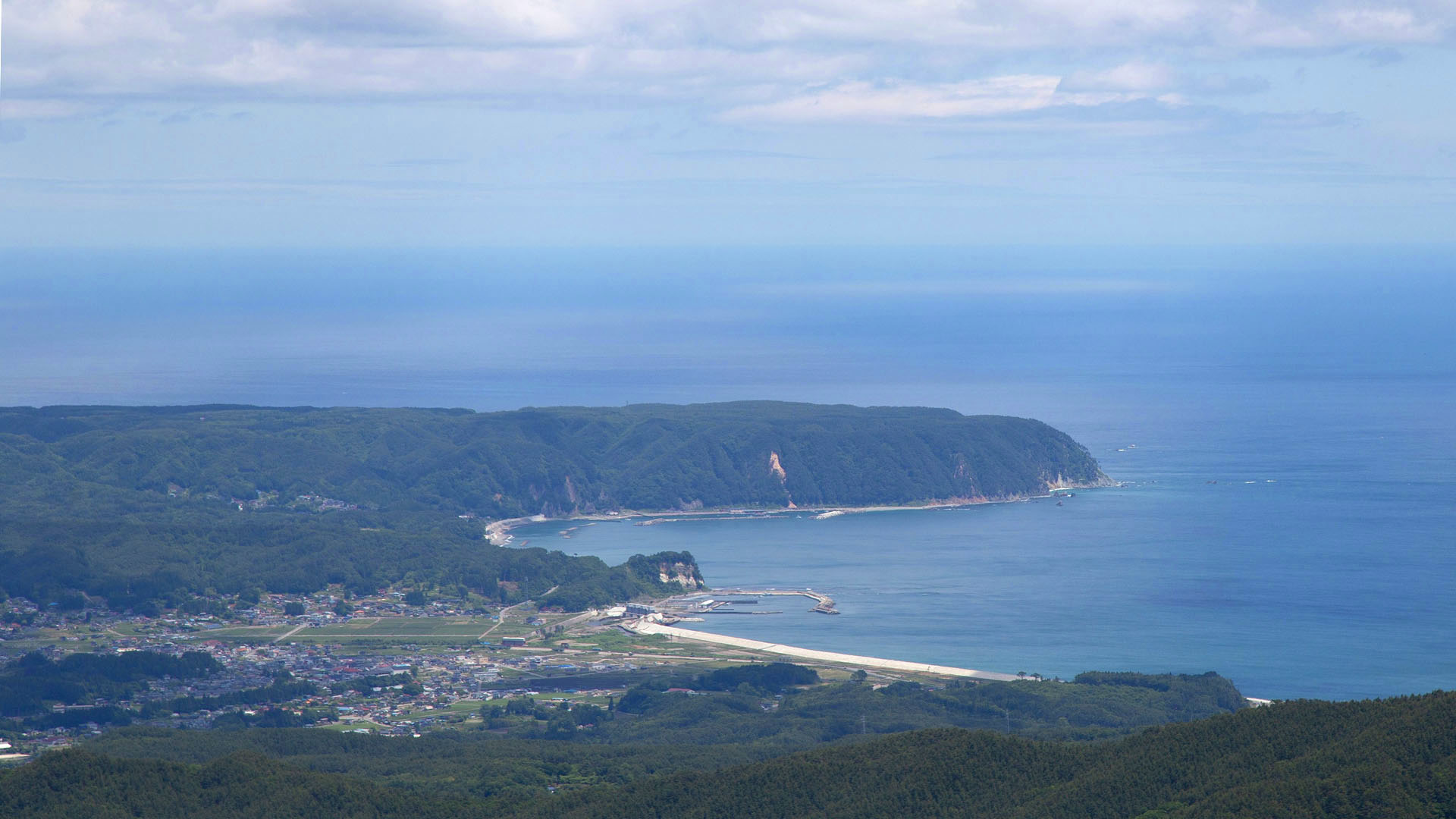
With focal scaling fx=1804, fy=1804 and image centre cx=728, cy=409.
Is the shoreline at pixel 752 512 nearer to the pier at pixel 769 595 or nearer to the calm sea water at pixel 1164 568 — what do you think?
the calm sea water at pixel 1164 568

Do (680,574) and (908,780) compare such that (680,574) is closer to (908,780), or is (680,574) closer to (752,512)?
(752,512)

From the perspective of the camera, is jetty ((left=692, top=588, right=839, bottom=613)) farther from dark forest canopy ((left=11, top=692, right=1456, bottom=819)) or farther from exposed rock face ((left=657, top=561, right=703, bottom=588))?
dark forest canopy ((left=11, top=692, right=1456, bottom=819))

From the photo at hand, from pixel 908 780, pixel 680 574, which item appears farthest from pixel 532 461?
pixel 908 780

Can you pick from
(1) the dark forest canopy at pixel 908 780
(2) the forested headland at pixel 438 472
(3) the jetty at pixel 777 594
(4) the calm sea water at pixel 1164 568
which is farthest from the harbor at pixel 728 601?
(1) the dark forest canopy at pixel 908 780

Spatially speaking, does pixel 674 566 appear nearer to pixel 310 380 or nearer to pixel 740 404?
pixel 740 404

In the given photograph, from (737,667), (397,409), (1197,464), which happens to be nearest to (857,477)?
(1197,464)

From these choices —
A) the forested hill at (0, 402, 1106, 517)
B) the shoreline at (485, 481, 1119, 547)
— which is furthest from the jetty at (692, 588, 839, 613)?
the forested hill at (0, 402, 1106, 517)
